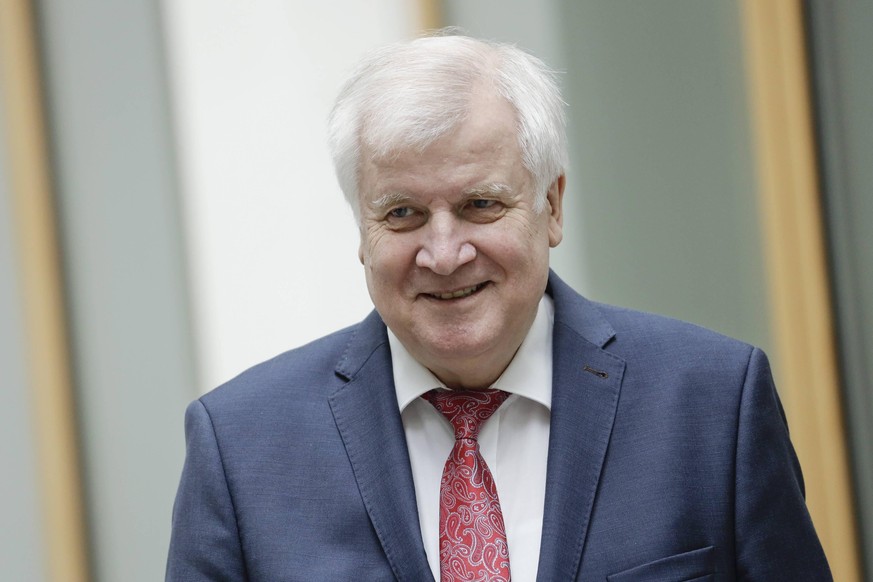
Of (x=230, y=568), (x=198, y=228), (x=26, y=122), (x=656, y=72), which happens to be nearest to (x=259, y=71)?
(x=198, y=228)

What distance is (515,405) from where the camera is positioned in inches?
65.1

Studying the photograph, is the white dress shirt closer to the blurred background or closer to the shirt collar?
the shirt collar

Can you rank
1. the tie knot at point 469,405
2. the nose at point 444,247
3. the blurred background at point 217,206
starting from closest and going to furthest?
the nose at point 444,247 → the tie knot at point 469,405 → the blurred background at point 217,206

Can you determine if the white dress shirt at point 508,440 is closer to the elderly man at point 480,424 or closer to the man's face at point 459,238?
the elderly man at point 480,424

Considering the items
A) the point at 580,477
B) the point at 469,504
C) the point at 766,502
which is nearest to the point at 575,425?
the point at 580,477

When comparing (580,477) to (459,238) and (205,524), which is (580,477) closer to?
(459,238)

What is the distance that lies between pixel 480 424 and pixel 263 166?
1.05m

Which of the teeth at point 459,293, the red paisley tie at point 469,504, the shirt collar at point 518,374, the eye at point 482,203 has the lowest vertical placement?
the red paisley tie at point 469,504

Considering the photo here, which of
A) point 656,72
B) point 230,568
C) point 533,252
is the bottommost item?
point 230,568

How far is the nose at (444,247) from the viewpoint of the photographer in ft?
4.87

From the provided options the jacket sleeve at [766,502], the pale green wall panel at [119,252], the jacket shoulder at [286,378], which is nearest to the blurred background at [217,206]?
the pale green wall panel at [119,252]

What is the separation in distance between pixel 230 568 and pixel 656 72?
4.84 ft

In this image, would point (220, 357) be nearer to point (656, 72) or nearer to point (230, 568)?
point (230, 568)

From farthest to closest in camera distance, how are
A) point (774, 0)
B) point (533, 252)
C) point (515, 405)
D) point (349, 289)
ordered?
1. point (349, 289)
2. point (774, 0)
3. point (515, 405)
4. point (533, 252)
